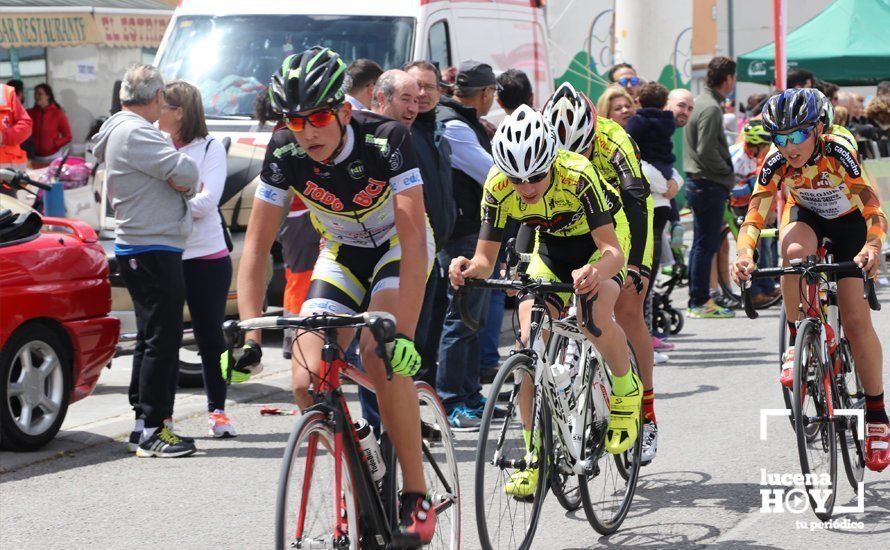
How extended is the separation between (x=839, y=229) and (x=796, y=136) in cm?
72

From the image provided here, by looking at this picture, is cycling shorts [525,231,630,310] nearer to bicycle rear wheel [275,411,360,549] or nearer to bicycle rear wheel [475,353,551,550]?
bicycle rear wheel [475,353,551,550]

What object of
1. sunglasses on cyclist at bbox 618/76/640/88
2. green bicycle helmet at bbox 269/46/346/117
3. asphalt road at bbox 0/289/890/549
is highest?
sunglasses on cyclist at bbox 618/76/640/88

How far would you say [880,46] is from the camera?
20.1m

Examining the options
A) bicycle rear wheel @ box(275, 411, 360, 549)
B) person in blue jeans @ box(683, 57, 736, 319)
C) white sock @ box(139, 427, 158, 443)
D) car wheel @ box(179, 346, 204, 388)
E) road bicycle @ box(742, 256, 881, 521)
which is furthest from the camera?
person in blue jeans @ box(683, 57, 736, 319)

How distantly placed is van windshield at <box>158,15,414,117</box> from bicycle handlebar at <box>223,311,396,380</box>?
752 centimetres

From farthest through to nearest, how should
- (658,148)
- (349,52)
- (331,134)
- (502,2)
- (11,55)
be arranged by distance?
(11,55)
(502,2)
(349,52)
(658,148)
(331,134)

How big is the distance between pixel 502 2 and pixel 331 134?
9.26m

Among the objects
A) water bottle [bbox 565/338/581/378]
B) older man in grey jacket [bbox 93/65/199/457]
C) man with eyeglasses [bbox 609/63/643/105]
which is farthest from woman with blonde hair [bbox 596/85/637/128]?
water bottle [bbox 565/338/581/378]

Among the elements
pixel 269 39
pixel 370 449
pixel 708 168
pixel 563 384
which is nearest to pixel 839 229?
pixel 563 384

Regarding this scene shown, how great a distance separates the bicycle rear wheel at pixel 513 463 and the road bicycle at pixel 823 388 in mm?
1208

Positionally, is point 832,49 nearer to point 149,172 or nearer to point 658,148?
point 658,148

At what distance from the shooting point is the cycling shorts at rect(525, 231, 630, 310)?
612cm

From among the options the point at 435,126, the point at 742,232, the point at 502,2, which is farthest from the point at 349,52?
the point at 742,232

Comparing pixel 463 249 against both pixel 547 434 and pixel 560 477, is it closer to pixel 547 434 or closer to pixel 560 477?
pixel 560 477
